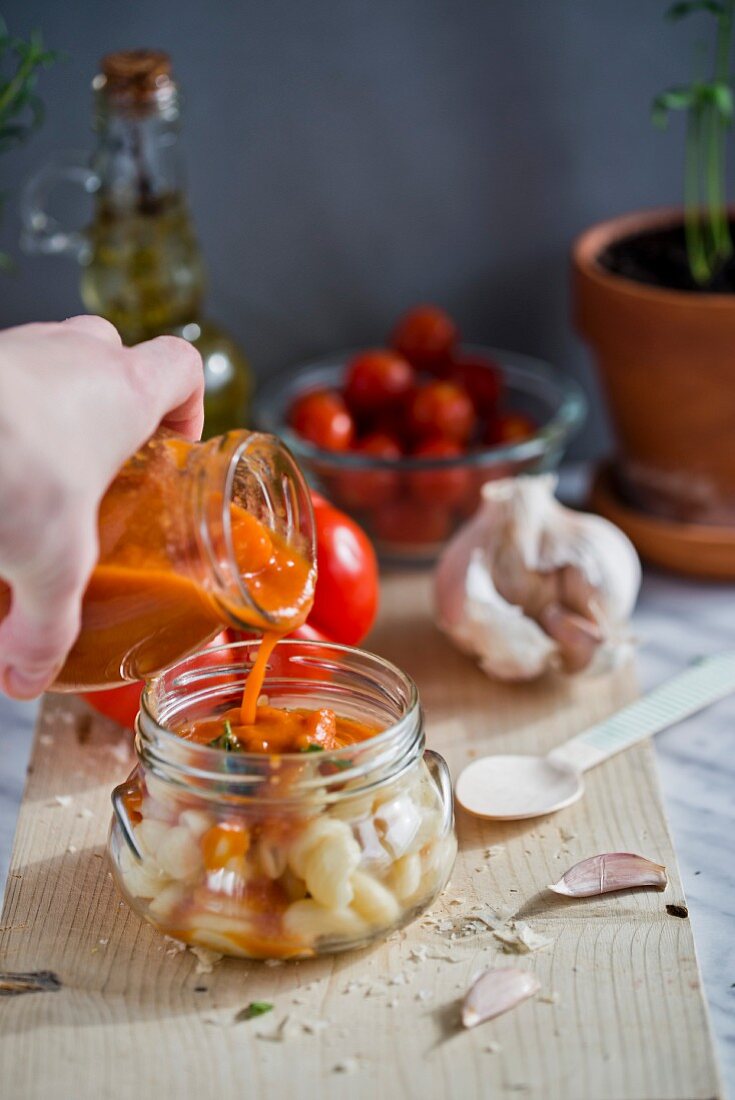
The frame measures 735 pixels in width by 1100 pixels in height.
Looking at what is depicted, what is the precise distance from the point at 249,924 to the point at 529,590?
0.57 m

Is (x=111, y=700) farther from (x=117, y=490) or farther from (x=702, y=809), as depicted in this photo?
(x=702, y=809)

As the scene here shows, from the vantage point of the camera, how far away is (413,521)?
157 cm

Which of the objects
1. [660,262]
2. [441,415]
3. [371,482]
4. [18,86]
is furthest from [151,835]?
[660,262]

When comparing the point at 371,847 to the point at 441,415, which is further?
the point at 441,415

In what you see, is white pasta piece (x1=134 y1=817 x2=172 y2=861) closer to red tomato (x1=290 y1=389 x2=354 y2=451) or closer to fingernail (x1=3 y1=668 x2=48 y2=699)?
fingernail (x1=3 y1=668 x2=48 y2=699)

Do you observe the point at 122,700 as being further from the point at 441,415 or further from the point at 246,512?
the point at 441,415

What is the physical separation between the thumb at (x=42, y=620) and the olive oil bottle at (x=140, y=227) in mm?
675

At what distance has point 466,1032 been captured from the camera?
2.81ft

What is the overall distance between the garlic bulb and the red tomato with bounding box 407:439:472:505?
0.46 ft

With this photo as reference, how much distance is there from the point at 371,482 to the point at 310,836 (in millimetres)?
719

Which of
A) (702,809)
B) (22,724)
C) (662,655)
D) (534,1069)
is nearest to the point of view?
(534,1069)

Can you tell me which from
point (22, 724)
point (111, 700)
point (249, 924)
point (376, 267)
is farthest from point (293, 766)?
point (376, 267)

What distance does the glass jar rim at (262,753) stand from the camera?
0.89 m

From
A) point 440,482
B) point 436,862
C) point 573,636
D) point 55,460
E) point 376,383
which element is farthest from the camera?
point 376,383
